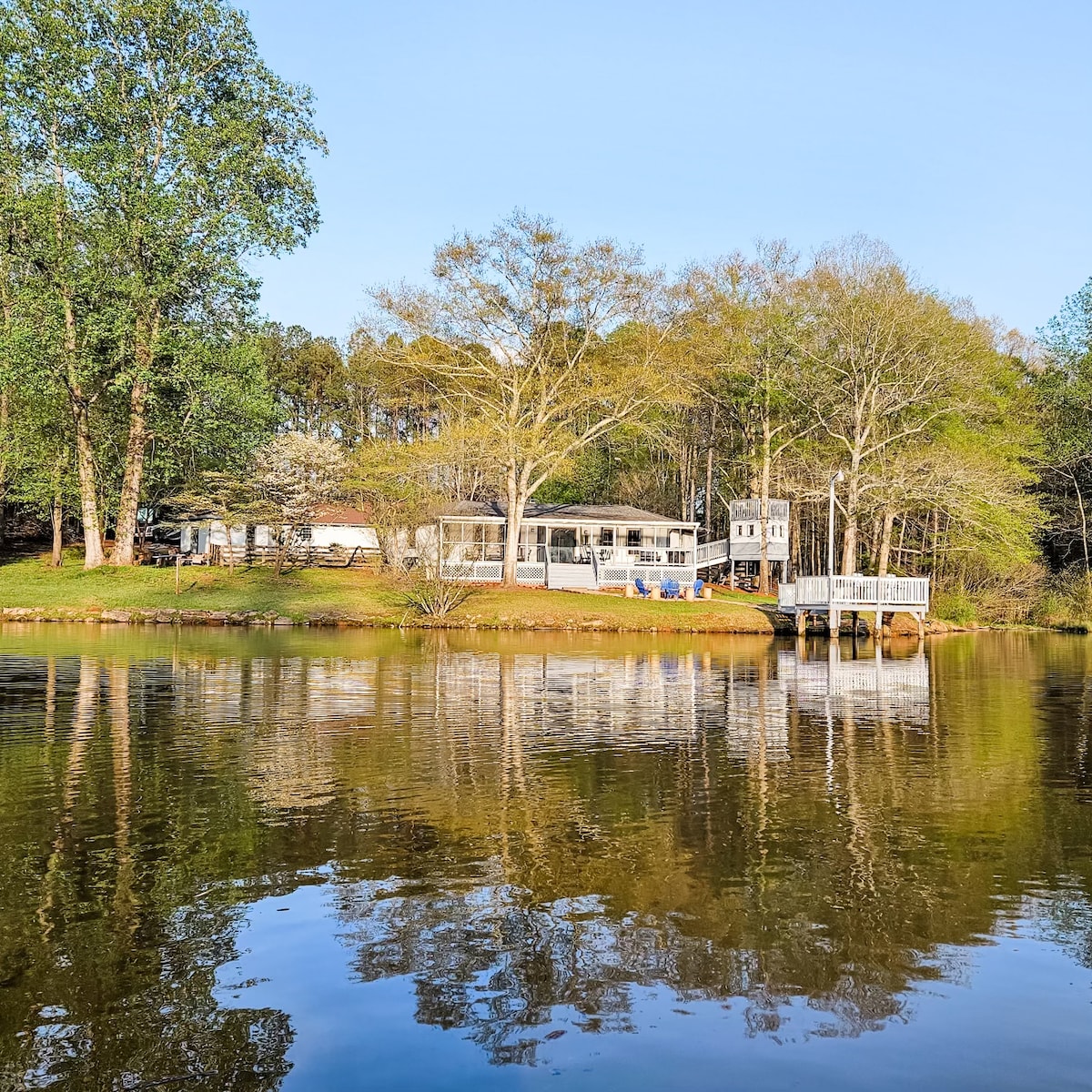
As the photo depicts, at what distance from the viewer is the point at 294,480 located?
57.0m

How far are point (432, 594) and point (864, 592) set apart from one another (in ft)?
58.1

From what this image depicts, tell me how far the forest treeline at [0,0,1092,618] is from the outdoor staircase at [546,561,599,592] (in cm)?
353

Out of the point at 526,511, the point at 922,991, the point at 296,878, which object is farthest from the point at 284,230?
the point at 922,991

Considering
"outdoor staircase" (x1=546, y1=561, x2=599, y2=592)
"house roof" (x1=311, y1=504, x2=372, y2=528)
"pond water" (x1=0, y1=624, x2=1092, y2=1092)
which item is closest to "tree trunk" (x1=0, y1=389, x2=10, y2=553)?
"house roof" (x1=311, y1=504, x2=372, y2=528)

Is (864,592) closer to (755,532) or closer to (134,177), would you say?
(755,532)

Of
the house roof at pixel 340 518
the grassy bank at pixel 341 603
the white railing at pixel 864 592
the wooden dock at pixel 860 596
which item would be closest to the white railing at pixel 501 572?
the grassy bank at pixel 341 603

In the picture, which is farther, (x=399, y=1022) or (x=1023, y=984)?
(x=1023, y=984)

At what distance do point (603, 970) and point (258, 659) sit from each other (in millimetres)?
22631

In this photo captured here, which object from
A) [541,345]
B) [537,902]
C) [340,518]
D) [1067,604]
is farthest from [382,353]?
[537,902]

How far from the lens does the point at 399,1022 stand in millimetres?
6500

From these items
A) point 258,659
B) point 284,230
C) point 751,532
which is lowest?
point 258,659

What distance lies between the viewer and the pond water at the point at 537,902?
6.15 m

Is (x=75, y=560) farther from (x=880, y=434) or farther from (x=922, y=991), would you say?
(x=922, y=991)

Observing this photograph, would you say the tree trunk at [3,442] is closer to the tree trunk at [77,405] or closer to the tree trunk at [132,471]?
the tree trunk at [77,405]
